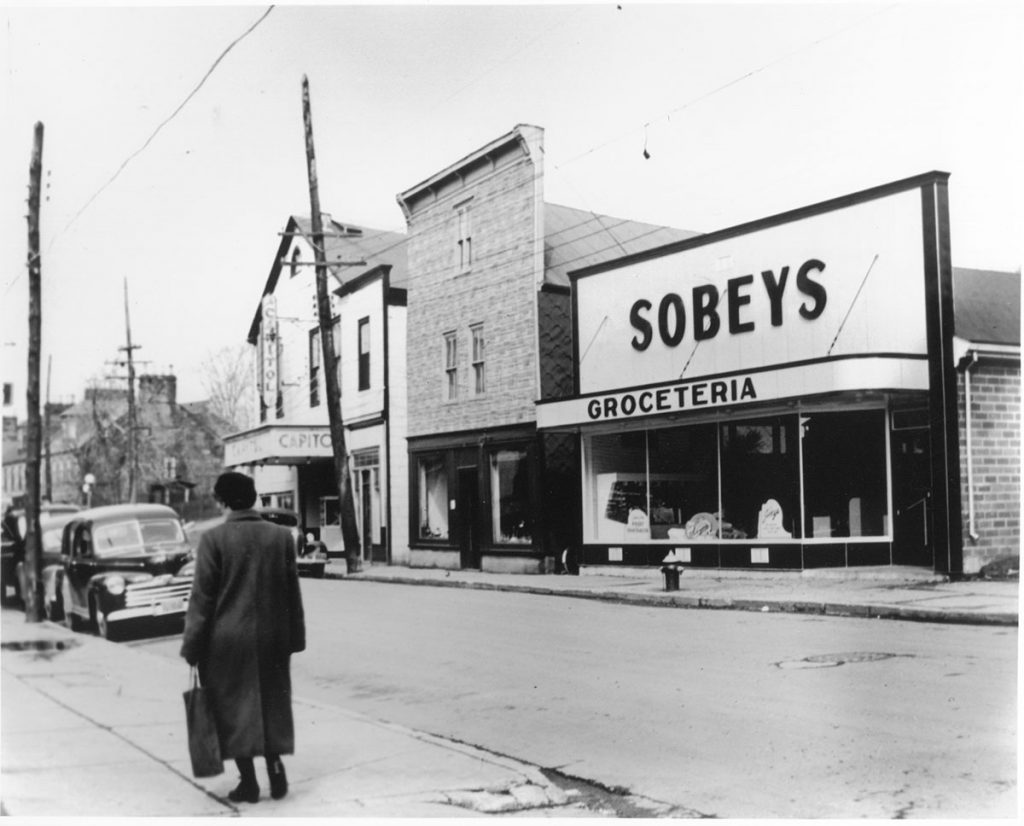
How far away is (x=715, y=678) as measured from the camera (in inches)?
374

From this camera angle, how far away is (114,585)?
12586 millimetres

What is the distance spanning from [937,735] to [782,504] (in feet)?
34.2

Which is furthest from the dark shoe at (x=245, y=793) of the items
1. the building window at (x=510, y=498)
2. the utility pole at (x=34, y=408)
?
the building window at (x=510, y=498)

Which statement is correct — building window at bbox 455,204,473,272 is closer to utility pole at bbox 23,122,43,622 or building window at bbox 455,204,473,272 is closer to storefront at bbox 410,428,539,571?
storefront at bbox 410,428,539,571

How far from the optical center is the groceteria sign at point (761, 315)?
1541 cm

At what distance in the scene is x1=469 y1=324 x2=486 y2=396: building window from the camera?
2378 centimetres

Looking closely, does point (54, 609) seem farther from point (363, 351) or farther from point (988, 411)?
point (363, 351)

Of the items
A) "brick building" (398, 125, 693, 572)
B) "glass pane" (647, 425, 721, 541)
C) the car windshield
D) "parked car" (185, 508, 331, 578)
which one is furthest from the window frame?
the car windshield

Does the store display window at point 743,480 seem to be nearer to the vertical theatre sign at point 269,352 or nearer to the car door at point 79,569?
the vertical theatre sign at point 269,352

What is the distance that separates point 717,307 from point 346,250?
240 inches

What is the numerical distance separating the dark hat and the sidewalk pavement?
1.65 m

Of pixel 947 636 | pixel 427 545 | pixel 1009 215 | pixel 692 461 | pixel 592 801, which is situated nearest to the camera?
pixel 592 801

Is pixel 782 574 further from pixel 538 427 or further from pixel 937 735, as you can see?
pixel 937 735

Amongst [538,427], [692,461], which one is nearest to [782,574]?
[692,461]
